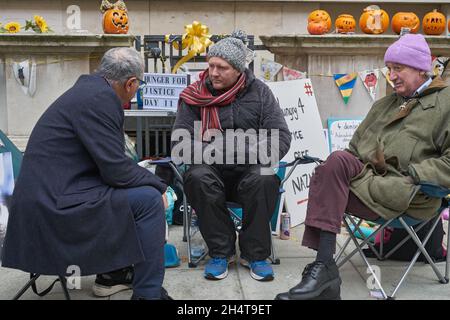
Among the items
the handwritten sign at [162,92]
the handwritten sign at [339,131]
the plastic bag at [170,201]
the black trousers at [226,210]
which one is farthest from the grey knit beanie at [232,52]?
the handwritten sign at [339,131]

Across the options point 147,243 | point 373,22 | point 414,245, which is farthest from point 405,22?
point 147,243

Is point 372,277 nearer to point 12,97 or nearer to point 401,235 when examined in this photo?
point 401,235

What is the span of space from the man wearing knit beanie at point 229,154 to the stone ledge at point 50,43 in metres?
1.77

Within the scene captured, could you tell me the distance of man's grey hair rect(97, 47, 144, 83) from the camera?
2850 millimetres

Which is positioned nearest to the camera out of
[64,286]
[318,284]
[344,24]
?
[64,286]

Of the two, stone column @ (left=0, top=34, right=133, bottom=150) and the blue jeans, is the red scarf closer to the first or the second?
the blue jeans

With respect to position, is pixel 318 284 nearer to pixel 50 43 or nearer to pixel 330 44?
pixel 330 44

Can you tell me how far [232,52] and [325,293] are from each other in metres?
1.60

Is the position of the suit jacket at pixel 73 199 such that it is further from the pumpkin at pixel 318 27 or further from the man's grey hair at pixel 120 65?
the pumpkin at pixel 318 27

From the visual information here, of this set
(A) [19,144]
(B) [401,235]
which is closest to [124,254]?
(B) [401,235]

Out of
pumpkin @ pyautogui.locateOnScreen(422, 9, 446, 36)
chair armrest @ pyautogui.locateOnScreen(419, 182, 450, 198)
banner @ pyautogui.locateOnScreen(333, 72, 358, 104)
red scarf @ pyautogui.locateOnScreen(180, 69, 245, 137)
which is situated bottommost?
chair armrest @ pyautogui.locateOnScreen(419, 182, 450, 198)

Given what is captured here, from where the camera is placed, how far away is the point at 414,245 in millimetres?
3672

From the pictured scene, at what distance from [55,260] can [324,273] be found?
4.67 ft

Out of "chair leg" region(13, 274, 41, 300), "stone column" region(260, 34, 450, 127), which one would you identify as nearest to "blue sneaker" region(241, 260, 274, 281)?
"chair leg" region(13, 274, 41, 300)
